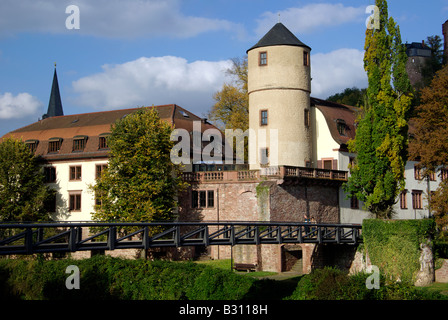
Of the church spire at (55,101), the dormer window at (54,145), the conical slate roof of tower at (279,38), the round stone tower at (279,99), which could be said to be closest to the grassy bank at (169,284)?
the round stone tower at (279,99)

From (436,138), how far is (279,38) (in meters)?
15.4

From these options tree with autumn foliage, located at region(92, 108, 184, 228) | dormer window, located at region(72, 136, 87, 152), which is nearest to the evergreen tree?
dormer window, located at region(72, 136, 87, 152)

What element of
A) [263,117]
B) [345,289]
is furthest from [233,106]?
[345,289]

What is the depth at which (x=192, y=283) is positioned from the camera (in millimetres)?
26016

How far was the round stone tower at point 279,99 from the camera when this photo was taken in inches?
1869

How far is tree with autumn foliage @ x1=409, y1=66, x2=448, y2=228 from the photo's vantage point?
1516 inches

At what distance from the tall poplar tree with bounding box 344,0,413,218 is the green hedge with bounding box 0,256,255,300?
1600cm

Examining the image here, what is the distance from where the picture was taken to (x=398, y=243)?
121ft

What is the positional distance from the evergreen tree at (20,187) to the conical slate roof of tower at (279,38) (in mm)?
21986

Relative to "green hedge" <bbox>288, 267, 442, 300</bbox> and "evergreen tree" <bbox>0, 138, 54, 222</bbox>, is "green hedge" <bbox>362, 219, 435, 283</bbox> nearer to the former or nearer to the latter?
"green hedge" <bbox>288, 267, 442, 300</bbox>
